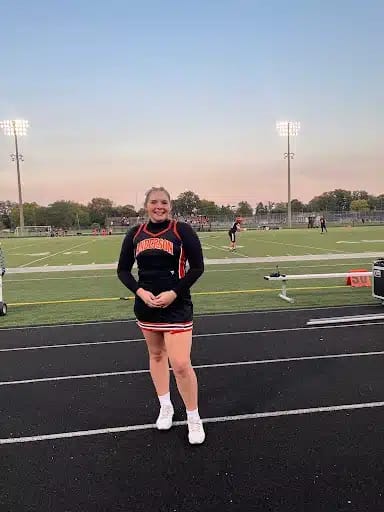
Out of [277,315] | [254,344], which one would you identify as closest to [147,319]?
[254,344]

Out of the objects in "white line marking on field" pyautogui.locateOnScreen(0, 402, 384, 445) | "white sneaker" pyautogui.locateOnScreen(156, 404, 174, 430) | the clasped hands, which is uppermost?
the clasped hands

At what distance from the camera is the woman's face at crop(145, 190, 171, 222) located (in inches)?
134

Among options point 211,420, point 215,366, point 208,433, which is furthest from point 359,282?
point 208,433

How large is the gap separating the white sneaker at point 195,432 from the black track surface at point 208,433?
0.22 ft

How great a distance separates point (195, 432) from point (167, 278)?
123 centimetres

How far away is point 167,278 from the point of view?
339 centimetres

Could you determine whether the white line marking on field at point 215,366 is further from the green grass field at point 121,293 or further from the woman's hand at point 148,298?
the green grass field at point 121,293

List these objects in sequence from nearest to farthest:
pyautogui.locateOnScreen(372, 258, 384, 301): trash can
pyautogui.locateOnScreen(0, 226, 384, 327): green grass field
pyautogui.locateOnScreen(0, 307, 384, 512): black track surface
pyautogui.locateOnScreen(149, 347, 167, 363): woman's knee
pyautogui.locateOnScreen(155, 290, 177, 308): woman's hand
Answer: pyautogui.locateOnScreen(0, 307, 384, 512): black track surface < pyautogui.locateOnScreen(155, 290, 177, 308): woman's hand < pyautogui.locateOnScreen(149, 347, 167, 363): woman's knee < pyautogui.locateOnScreen(372, 258, 384, 301): trash can < pyautogui.locateOnScreen(0, 226, 384, 327): green grass field

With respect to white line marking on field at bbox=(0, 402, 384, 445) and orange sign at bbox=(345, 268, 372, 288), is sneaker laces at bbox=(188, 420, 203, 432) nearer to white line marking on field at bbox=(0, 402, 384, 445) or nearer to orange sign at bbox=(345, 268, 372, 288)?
white line marking on field at bbox=(0, 402, 384, 445)

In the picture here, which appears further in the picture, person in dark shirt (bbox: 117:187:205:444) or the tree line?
the tree line

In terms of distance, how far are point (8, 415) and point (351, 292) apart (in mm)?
8355

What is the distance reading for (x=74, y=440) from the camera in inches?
146

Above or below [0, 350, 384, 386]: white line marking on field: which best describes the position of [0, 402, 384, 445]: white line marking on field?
above

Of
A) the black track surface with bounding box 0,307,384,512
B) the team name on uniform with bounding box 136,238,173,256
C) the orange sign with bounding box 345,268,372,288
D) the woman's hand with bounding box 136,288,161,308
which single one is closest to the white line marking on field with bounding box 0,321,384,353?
the black track surface with bounding box 0,307,384,512
